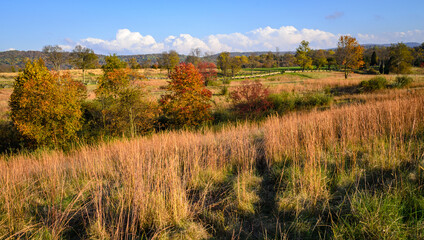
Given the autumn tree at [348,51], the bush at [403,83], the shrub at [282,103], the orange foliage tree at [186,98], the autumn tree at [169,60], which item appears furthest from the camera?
the autumn tree at [169,60]

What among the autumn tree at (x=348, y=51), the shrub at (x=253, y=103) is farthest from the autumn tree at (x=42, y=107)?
the autumn tree at (x=348, y=51)

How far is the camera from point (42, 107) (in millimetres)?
12484

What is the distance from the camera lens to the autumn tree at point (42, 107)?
41.3ft

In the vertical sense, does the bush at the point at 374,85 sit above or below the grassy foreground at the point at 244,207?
above

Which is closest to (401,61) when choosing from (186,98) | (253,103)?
(253,103)

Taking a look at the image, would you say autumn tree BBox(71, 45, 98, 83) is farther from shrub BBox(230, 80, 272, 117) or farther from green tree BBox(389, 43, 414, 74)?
green tree BBox(389, 43, 414, 74)

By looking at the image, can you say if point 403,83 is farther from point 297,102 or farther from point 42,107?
point 42,107

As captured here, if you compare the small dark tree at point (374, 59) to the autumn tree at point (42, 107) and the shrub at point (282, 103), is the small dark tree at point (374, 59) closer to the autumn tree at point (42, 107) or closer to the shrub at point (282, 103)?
the shrub at point (282, 103)

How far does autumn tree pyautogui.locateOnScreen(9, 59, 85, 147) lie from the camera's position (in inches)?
496

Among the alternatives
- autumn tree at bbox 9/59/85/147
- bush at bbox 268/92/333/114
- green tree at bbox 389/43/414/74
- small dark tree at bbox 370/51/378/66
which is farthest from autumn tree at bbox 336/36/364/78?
autumn tree at bbox 9/59/85/147

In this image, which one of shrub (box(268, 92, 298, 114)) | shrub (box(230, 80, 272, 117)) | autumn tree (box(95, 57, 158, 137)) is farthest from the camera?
shrub (box(268, 92, 298, 114))

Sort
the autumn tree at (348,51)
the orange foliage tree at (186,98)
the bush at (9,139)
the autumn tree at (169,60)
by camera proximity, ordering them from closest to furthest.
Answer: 1. the orange foliage tree at (186,98)
2. the bush at (9,139)
3. the autumn tree at (348,51)
4. the autumn tree at (169,60)

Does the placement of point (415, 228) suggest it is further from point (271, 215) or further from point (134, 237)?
point (134, 237)

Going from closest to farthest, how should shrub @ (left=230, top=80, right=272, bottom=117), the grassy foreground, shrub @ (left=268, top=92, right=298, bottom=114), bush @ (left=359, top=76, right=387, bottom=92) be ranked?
the grassy foreground
shrub @ (left=230, top=80, right=272, bottom=117)
shrub @ (left=268, top=92, right=298, bottom=114)
bush @ (left=359, top=76, right=387, bottom=92)
